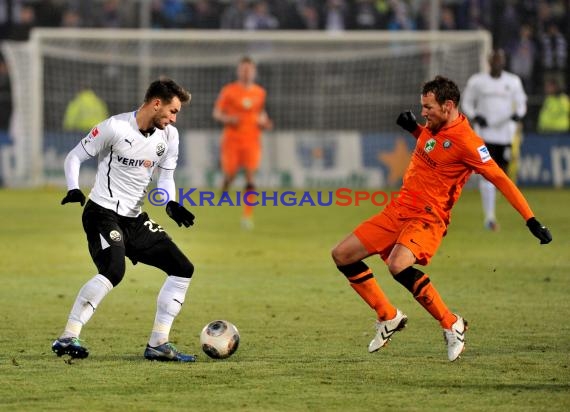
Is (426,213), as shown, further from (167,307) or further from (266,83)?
(266,83)

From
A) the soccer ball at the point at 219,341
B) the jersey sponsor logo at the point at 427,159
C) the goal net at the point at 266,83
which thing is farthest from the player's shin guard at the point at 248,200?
the soccer ball at the point at 219,341

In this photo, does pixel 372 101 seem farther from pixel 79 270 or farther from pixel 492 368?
pixel 492 368

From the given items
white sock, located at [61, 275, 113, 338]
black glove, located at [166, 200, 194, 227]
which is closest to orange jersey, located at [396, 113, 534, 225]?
black glove, located at [166, 200, 194, 227]

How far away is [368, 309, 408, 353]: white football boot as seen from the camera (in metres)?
8.30

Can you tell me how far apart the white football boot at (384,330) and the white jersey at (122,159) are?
192cm

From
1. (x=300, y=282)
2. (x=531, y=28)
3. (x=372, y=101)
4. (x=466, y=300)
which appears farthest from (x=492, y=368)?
(x=531, y=28)

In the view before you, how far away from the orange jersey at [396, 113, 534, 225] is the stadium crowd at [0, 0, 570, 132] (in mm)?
21203

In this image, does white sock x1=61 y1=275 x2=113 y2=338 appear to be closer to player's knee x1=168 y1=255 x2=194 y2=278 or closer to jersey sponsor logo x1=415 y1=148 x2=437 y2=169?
player's knee x1=168 y1=255 x2=194 y2=278

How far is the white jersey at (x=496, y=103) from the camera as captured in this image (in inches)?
695

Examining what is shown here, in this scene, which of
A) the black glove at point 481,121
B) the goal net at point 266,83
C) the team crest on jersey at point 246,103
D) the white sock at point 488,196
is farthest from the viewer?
the goal net at point 266,83

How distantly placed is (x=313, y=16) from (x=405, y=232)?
22.9 metres

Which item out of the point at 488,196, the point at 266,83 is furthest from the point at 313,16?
the point at 488,196

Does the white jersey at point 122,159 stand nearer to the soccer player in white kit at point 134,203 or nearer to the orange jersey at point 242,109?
the soccer player in white kit at point 134,203

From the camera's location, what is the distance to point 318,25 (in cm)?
3073
